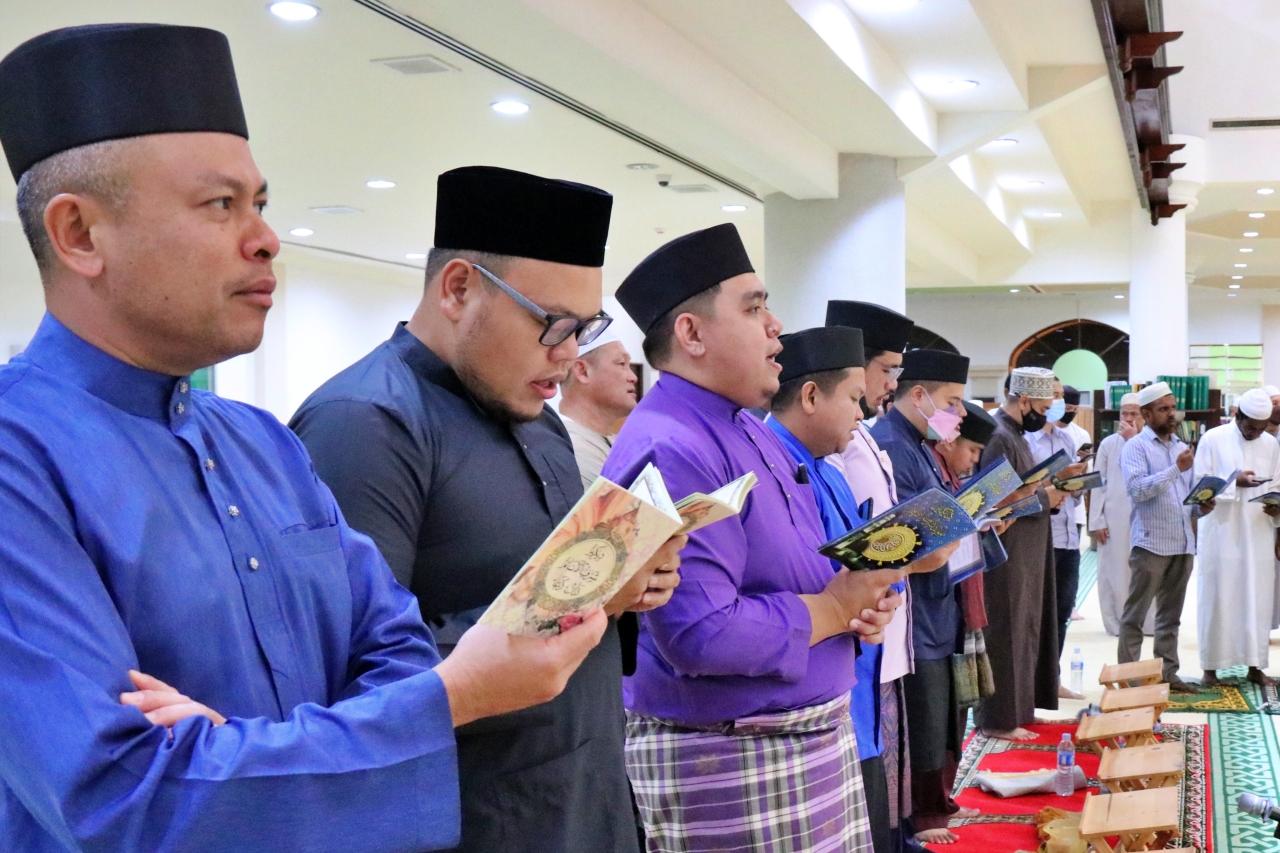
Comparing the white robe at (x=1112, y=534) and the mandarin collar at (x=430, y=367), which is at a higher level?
the mandarin collar at (x=430, y=367)

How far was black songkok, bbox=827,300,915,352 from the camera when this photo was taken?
4.41m

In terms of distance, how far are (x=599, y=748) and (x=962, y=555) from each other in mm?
2994

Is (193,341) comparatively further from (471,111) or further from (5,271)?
(5,271)

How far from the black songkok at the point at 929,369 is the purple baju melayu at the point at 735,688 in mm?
2420

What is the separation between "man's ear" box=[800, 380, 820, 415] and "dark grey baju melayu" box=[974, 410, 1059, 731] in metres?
2.58

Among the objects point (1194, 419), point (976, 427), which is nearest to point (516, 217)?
point (976, 427)

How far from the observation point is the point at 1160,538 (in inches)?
289

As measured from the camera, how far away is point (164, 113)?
1.16m

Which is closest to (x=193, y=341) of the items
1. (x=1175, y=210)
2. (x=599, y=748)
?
(x=599, y=748)

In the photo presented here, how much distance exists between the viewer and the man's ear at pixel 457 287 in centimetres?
179

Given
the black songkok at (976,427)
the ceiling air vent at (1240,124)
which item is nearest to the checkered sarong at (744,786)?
the black songkok at (976,427)

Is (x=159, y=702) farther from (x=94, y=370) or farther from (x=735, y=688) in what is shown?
(x=735, y=688)

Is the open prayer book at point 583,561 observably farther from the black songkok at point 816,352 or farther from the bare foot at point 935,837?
the bare foot at point 935,837

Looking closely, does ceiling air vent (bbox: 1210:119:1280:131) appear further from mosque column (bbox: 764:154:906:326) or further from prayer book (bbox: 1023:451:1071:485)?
prayer book (bbox: 1023:451:1071:485)
